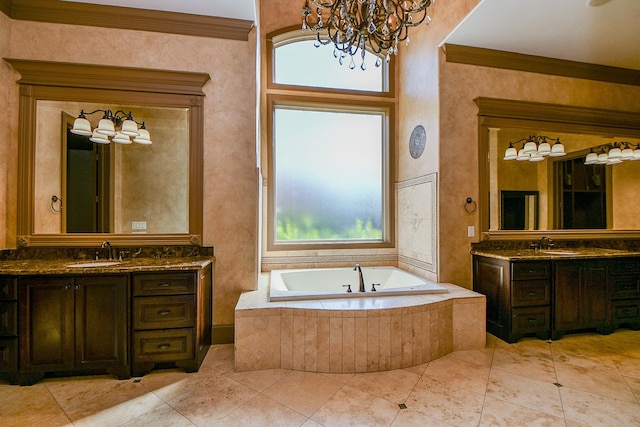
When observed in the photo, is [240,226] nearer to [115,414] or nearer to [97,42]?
[115,414]

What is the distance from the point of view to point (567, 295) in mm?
2785

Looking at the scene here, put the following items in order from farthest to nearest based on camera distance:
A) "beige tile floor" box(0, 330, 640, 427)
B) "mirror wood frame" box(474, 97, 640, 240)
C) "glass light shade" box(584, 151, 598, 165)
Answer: "glass light shade" box(584, 151, 598, 165), "mirror wood frame" box(474, 97, 640, 240), "beige tile floor" box(0, 330, 640, 427)

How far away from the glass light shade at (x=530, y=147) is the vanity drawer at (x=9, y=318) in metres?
4.76

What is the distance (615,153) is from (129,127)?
17.5 ft

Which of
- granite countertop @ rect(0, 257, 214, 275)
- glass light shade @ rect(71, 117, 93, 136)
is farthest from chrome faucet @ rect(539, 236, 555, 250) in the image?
glass light shade @ rect(71, 117, 93, 136)

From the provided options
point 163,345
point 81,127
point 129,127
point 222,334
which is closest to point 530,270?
point 222,334

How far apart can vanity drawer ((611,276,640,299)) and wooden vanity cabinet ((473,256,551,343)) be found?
780 mm

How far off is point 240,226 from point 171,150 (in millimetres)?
940

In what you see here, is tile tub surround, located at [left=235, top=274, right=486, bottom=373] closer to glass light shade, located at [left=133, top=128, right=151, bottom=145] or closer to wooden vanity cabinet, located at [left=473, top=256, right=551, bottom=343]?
wooden vanity cabinet, located at [left=473, top=256, right=551, bottom=343]

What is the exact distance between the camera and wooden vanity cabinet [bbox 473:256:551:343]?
2.68 m

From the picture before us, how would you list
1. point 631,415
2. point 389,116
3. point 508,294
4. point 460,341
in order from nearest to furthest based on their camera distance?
point 631,415
point 460,341
point 508,294
point 389,116

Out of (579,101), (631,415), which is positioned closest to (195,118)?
(631,415)

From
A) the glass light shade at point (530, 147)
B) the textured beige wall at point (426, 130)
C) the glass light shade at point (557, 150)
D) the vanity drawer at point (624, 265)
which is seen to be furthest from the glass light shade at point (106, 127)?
the vanity drawer at point (624, 265)

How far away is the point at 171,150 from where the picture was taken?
2.69m
